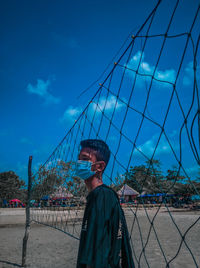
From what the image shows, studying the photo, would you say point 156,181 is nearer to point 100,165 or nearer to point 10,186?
point 100,165

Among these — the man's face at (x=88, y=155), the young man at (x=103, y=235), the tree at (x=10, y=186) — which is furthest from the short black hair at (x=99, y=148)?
the tree at (x=10, y=186)

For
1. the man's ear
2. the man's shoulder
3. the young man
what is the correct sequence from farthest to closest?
the man's ear
the man's shoulder
the young man

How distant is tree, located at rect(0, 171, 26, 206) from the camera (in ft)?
143

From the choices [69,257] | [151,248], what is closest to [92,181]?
[69,257]

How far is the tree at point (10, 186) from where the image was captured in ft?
143

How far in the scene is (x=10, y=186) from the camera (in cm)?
4450

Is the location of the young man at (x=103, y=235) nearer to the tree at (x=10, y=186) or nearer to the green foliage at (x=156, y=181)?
the green foliage at (x=156, y=181)

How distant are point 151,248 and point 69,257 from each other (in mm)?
1628

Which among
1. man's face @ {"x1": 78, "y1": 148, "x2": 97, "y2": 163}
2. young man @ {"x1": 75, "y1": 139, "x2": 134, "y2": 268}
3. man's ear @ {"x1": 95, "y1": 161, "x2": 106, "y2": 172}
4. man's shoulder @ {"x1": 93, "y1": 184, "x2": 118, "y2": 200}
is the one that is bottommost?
young man @ {"x1": 75, "y1": 139, "x2": 134, "y2": 268}

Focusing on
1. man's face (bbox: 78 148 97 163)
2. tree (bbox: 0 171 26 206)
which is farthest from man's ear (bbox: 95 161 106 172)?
tree (bbox: 0 171 26 206)

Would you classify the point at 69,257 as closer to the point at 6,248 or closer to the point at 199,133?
the point at 6,248

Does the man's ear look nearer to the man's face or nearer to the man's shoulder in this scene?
the man's face

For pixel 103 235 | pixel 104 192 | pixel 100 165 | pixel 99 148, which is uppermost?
pixel 99 148

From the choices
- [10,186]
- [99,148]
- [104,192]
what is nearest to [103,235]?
[104,192]
